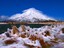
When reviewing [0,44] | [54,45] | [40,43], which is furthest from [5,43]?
[54,45]

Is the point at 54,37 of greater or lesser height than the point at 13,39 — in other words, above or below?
above

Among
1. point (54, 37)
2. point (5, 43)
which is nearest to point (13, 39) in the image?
point (5, 43)

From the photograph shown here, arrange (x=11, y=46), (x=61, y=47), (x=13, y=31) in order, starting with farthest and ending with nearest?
(x=13, y=31) → (x=61, y=47) → (x=11, y=46)

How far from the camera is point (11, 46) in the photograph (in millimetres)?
1912

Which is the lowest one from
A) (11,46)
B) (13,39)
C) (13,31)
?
(11,46)

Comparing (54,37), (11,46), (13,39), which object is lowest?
(11,46)

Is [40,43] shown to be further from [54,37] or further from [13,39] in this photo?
[54,37]

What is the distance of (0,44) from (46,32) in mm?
823

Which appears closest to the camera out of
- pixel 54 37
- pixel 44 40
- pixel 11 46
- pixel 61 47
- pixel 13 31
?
pixel 11 46

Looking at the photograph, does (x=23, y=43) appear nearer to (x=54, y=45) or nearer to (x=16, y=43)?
(x=16, y=43)

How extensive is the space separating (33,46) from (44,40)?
0.24 meters

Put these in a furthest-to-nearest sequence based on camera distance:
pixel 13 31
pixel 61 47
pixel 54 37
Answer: pixel 13 31, pixel 54 37, pixel 61 47

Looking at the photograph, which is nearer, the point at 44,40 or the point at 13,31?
the point at 44,40

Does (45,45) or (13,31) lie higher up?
(13,31)
